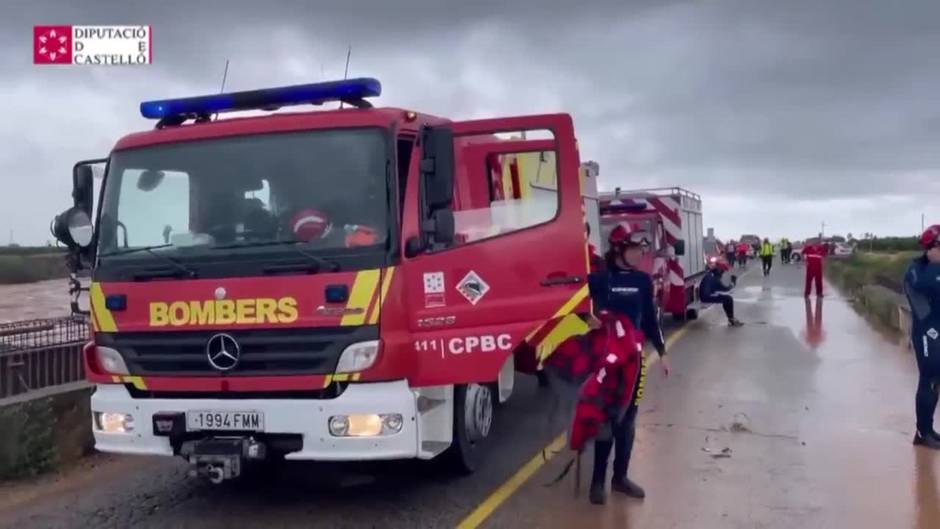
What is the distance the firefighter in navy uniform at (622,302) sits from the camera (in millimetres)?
6297

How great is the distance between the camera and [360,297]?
5.43 metres

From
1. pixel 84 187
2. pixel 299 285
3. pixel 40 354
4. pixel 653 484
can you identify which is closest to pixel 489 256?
pixel 299 285

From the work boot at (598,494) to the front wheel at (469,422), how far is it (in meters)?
0.95

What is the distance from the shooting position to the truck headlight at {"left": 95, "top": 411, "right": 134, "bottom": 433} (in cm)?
583

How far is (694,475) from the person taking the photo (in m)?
6.89

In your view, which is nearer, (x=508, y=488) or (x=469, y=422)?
(x=508, y=488)

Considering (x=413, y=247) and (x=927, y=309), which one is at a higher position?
(x=413, y=247)

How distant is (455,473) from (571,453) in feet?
4.05

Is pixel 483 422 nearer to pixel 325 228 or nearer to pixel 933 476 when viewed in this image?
pixel 325 228

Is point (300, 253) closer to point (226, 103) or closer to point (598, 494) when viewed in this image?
point (226, 103)

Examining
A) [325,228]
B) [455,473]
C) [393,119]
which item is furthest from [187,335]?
[455,473]

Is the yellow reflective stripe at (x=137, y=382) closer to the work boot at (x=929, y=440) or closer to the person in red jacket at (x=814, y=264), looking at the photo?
the work boot at (x=929, y=440)

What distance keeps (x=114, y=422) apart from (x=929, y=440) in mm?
6358

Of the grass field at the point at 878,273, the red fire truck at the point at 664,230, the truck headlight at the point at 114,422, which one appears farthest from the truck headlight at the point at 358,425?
the grass field at the point at 878,273
